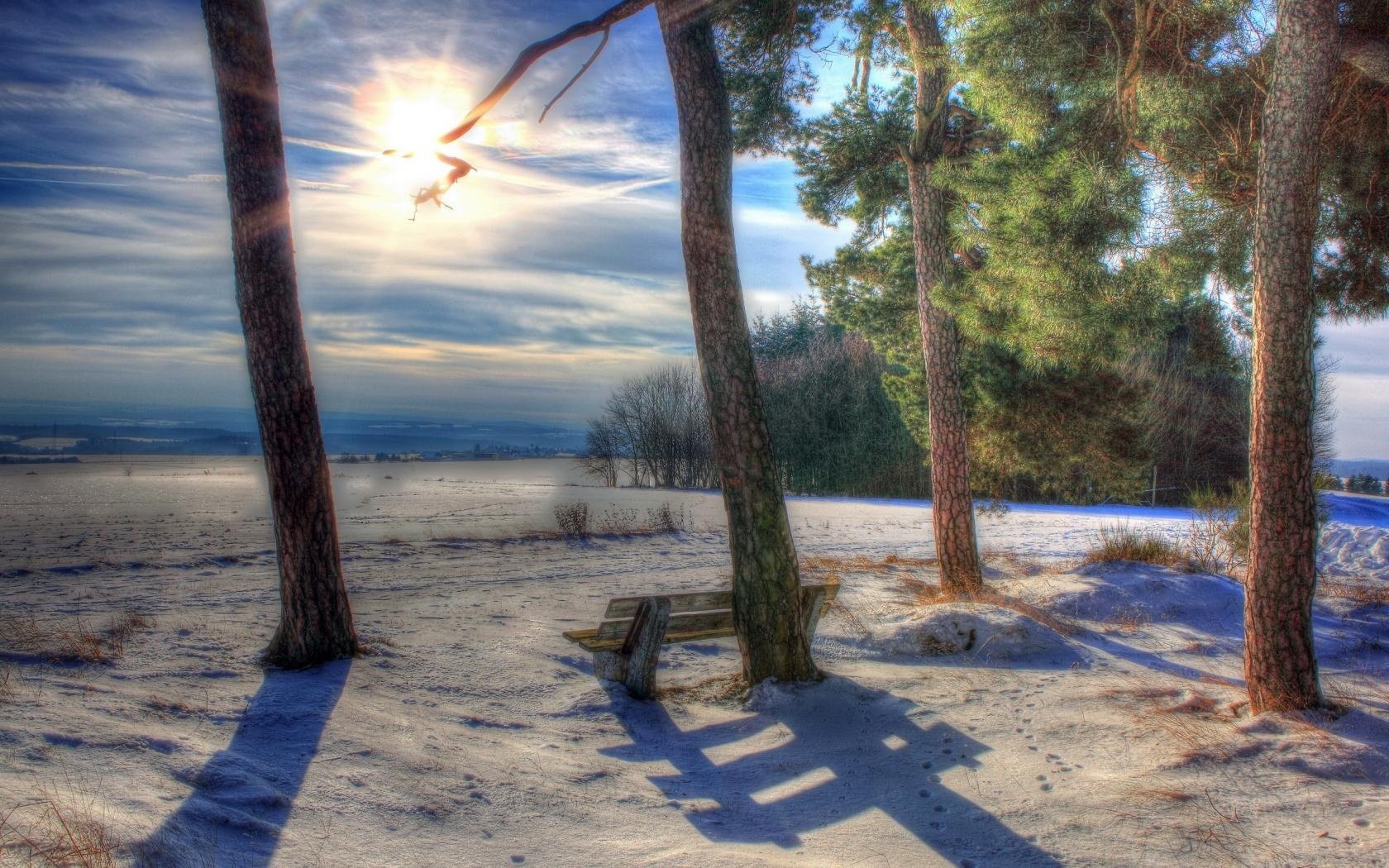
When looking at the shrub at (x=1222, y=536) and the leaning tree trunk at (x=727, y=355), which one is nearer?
the leaning tree trunk at (x=727, y=355)

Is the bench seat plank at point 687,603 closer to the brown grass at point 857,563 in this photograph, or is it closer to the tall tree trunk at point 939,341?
the tall tree trunk at point 939,341

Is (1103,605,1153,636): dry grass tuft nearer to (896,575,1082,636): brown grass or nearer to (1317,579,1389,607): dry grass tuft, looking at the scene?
(896,575,1082,636): brown grass

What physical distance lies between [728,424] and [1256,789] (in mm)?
3596

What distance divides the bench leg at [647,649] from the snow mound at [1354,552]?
9.83m

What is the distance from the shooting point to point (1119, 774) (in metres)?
4.29

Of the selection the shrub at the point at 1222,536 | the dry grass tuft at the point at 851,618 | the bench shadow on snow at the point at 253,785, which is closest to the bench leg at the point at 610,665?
the bench shadow on snow at the point at 253,785

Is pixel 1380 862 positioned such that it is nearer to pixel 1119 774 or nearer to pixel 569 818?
pixel 1119 774

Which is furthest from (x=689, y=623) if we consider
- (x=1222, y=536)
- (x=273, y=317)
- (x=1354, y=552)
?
(x=1354, y=552)

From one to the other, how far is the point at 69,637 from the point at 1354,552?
15666 millimetres

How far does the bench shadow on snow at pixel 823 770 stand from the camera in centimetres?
380

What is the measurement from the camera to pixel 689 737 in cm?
512

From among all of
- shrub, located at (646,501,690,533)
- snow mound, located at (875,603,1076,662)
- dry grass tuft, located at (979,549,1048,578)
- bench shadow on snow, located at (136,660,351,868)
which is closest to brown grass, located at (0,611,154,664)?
bench shadow on snow, located at (136,660,351,868)

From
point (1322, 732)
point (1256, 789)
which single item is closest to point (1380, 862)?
point (1256, 789)

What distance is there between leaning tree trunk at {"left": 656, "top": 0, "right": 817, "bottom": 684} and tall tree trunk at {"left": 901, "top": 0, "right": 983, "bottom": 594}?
406 cm
